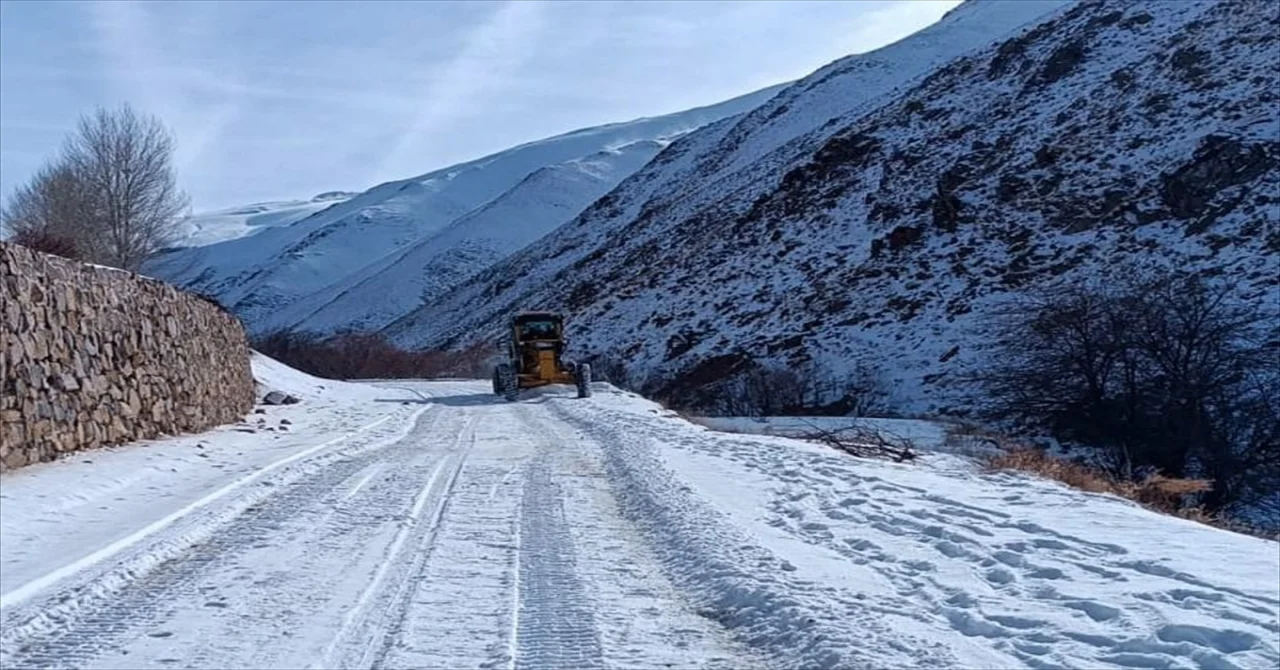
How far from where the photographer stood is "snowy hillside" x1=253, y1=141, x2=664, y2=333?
121375mm

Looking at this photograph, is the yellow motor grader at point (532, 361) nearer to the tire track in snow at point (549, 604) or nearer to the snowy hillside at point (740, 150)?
the tire track in snow at point (549, 604)

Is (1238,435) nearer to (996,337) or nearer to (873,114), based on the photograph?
(996,337)

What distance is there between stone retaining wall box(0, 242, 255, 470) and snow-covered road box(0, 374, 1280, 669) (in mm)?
523

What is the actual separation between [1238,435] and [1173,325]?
4103 millimetres

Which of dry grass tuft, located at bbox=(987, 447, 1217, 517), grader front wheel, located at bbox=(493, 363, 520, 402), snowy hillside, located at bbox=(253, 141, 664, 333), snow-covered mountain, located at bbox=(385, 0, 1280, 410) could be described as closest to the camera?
dry grass tuft, located at bbox=(987, 447, 1217, 517)

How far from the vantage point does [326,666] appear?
5496 mm

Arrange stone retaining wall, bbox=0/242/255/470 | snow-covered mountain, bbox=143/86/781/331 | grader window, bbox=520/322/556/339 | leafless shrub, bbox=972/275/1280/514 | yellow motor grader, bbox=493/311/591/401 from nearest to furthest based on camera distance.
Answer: stone retaining wall, bbox=0/242/255/470 → leafless shrub, bbox=972/275/1280/514 → yellow motor grader, bbox=493/311/591/401 → grader window, bbox=520/322/556/339 → snow-covered mountain, bbox=143/86/781/331

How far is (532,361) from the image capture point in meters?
32.5

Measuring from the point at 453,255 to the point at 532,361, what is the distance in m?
103

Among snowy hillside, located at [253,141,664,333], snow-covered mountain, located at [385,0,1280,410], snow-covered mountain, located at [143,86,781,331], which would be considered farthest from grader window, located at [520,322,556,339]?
snow-covered mountain, located at [143,86,781,331]

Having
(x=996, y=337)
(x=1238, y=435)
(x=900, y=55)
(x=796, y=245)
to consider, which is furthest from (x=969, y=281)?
(x=900, y=55)

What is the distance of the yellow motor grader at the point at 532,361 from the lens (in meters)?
32.1

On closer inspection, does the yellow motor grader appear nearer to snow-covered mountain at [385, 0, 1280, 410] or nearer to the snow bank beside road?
snow-covered mountain at [385, 0, 1280, 410]

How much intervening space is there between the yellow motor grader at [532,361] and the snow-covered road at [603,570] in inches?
734
